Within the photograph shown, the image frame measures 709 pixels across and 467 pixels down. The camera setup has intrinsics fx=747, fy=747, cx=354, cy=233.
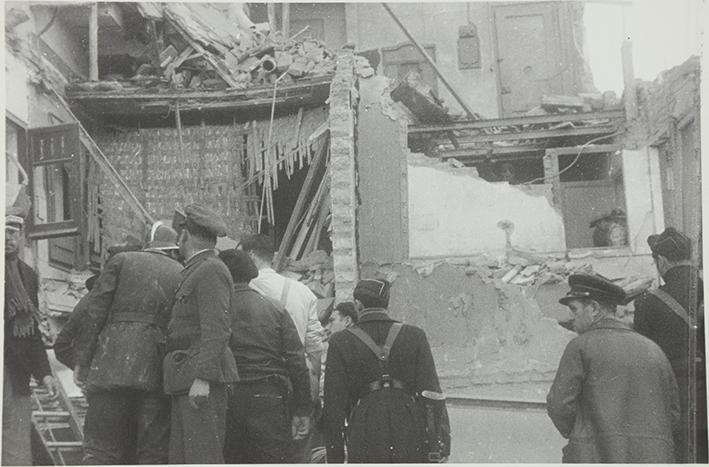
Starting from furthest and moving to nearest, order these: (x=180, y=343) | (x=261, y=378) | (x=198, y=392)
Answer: (x=261, y=378)
(x=180, y=343)
(x=198, y=392)

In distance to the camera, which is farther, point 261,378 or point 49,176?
point 49,176

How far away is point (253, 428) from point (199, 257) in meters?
0.97

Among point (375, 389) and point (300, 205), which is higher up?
point (300, 205)

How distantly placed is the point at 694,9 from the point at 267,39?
18.3 feet

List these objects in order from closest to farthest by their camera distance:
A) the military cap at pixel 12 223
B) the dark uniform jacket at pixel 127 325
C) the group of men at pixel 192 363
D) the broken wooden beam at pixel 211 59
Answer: the group of men at pixel 192 363 < the dark uniform jacket at pixel 127 325 < the military cap at pixel 12 223 < the broken wooden beam at pixel 211 59

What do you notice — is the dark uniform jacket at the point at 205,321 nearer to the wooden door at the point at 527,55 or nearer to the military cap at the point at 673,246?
the military cap at the point at 673,246

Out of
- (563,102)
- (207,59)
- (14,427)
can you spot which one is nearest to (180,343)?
(14,427)

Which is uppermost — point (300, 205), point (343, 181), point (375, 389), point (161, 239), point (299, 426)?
point (343, 181)

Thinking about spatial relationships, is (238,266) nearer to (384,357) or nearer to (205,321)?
(205,321)

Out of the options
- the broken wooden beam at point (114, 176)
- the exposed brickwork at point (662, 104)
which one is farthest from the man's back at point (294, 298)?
the exposed brickwork at point (662, 104)

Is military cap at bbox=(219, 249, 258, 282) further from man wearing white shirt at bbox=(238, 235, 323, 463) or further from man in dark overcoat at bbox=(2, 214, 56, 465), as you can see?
man in dark overcoat at bbox=(2, 214, 56, 465)

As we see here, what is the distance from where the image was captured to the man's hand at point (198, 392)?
3641 mm

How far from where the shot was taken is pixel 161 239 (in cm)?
430

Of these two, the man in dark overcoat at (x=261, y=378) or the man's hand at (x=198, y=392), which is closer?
the man's hand at (x=198, y=392)
